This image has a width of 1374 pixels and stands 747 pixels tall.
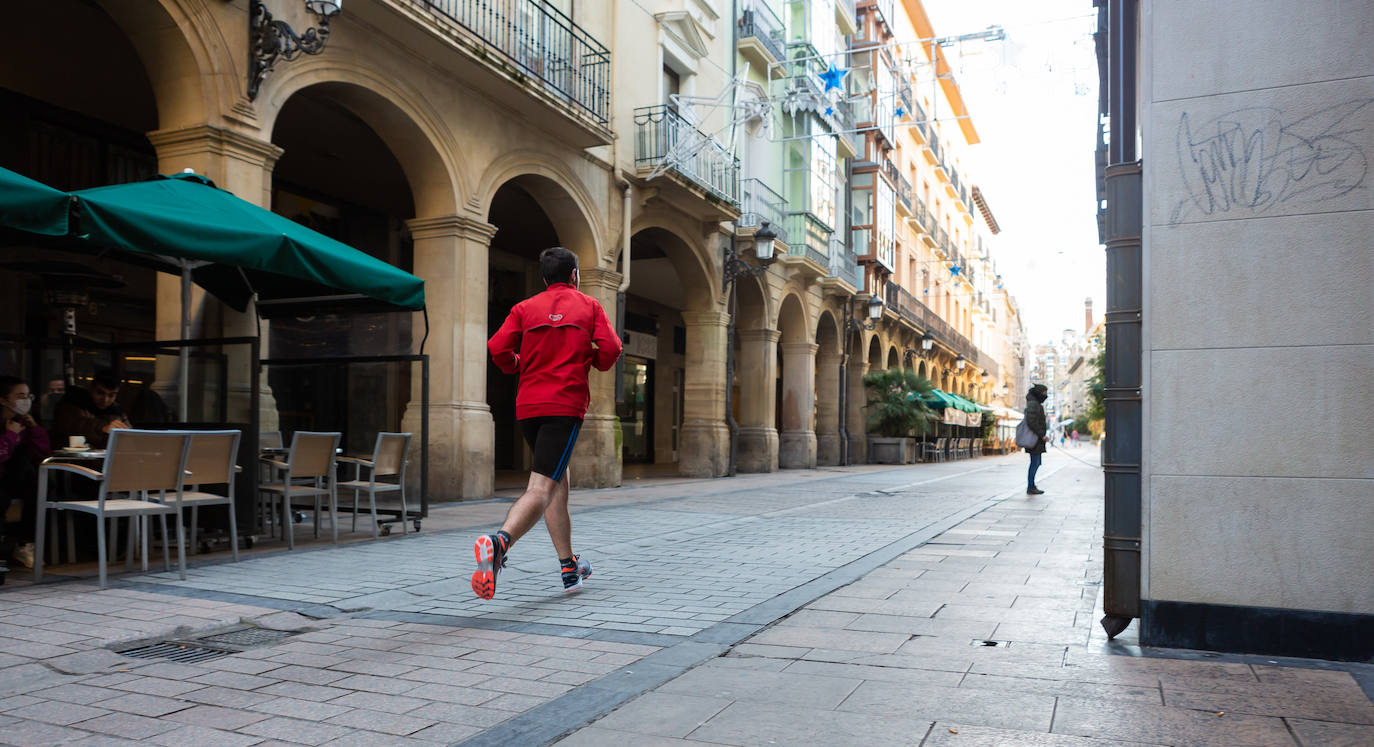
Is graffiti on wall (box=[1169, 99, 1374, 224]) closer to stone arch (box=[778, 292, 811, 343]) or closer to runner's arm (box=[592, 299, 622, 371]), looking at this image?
runner's arm (box=[592, 299, 622, 371])

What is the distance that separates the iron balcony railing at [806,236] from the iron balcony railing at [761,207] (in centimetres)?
28

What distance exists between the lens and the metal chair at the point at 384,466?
8047 mm

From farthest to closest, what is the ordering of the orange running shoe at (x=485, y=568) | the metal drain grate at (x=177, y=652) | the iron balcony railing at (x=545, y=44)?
the iron balcony railing at (x=545, y=44)
the orange running shoe at (x=485, y=568)
the metal drain grate at (x=177, y=652)

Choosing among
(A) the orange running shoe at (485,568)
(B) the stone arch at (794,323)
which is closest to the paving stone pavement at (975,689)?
(A) the orange running shoe at (485,568)

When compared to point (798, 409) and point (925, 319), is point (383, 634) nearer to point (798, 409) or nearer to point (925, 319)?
point (798, 409)

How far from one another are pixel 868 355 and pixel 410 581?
2730 centimetres

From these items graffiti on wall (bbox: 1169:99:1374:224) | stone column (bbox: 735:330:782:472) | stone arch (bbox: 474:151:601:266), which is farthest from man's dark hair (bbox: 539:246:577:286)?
stone column (bbox: 735:330:782:472)

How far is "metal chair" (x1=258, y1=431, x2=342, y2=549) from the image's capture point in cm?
729

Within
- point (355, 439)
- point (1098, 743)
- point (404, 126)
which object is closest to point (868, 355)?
point (404, 126)

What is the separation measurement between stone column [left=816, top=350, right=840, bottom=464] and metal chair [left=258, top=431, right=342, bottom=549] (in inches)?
808

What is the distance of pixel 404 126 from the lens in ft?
37.6

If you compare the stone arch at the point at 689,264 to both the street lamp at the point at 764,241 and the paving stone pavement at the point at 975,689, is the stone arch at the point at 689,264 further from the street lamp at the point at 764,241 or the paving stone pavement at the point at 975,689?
the paving stone pavement at the point at 975,689

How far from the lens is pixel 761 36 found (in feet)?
71.0

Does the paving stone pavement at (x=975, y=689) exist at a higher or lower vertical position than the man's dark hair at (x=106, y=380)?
lower
